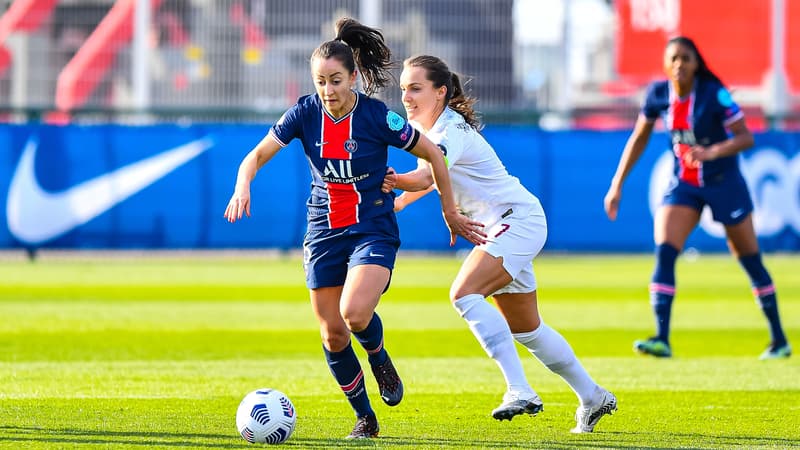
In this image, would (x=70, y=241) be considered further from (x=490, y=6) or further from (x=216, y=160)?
(x=490, y=6)

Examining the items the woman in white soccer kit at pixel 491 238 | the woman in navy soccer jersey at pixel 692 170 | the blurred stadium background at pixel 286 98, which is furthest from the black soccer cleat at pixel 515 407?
the blurred stadium background at pixel 286 98

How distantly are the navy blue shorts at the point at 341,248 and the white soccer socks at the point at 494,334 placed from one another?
0.47 meters

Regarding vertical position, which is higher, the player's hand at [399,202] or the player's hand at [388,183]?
the player's hand at [388,183]

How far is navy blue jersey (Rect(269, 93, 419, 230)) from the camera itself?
20.9 feet

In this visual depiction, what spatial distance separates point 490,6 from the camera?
21.1m

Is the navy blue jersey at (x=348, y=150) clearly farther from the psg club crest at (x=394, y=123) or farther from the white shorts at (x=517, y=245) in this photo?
the white shorts at (x=517, y=245)

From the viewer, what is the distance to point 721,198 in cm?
976

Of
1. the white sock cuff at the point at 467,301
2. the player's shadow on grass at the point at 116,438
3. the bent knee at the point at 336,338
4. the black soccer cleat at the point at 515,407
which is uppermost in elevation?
the white sock cuff at the point at 467,301

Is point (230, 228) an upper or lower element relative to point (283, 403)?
lower

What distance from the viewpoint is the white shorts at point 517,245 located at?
261 inches

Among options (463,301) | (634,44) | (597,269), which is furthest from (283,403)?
(634,44)

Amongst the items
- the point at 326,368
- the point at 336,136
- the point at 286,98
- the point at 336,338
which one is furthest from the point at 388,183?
the point at 286,98

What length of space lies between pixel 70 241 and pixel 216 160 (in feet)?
7.41

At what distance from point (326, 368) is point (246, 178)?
10.2 ft
